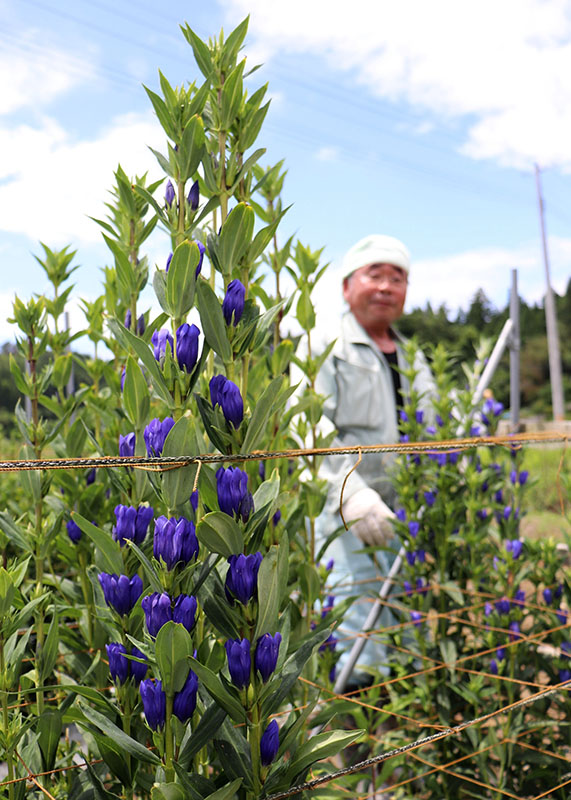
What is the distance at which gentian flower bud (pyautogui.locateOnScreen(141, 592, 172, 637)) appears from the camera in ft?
2.64

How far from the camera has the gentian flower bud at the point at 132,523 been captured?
962mm

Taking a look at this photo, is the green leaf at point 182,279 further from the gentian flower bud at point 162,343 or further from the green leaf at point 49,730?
the green leaf at point 49,730

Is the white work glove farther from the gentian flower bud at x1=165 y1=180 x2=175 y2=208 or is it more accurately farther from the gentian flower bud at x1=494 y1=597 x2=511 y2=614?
the gentian flower bud at x1=165 y1=180 x2=175 y2=208

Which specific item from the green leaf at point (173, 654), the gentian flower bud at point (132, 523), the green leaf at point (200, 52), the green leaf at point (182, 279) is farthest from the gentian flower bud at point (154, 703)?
the green leaf at point (200, 52)

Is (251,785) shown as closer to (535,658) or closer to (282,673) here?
(282,673)

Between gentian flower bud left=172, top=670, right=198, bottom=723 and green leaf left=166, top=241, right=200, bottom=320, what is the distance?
0.45 metres

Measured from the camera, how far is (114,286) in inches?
62.0

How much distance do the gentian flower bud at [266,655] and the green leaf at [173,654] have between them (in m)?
0.08

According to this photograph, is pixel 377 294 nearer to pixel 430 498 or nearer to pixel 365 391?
pixel 365 391

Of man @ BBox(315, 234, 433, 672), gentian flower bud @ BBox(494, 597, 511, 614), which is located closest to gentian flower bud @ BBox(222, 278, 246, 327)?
gentian flower bud @ BBox(494, 597, 511, 614)

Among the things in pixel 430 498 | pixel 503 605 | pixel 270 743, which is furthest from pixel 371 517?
pixel 270 743

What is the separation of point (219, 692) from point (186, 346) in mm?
413

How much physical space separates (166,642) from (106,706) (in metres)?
0.26

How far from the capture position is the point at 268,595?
82 cm
